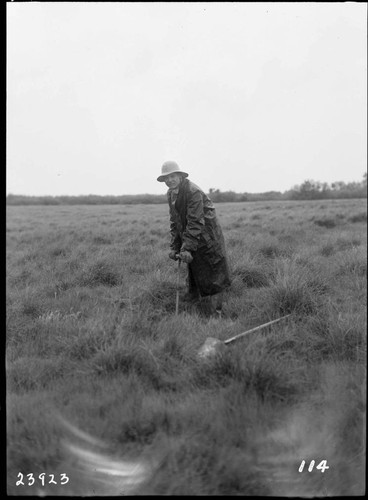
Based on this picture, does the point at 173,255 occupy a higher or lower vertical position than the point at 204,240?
lower

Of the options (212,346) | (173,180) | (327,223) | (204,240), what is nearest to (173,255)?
(204,240)

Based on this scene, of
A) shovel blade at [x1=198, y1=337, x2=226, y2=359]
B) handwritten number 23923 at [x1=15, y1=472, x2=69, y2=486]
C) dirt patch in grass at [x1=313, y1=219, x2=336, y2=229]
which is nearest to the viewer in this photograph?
handwritten number 23923 at [x1=15, y1=472, x2=69, y2=486]

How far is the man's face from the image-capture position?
4887 millimetres

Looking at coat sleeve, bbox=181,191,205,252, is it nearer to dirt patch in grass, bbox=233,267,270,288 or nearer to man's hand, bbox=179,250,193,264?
man's hand, bbox=179,250,193,264

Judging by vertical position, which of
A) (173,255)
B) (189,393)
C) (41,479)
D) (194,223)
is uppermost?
(194,223)

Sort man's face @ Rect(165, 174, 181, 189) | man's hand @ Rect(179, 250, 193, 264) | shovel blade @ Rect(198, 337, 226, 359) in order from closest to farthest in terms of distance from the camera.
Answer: shovel blade @ Rect(198, 337, 226, 359) → man's hand @ Rect(179, 250, 193, 264) → man's face @ Rect(165, 174, 181, 189)

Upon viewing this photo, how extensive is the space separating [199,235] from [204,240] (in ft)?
0.47

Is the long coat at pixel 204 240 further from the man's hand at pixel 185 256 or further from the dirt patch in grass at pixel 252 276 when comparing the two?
the dirt patch in grass at pixel 252 276

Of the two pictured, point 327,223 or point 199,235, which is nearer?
point 199,235

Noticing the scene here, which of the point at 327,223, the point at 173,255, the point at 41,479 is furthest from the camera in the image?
the point at 327,223

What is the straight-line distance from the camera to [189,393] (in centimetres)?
292

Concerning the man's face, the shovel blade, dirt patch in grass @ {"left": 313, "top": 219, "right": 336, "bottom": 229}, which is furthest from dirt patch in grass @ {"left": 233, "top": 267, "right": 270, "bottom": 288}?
dirt patch in grass @ {"left": 313, "top": 219, "right": 336, "bottom": 229}

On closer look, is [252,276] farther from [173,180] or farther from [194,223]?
[173,180]
